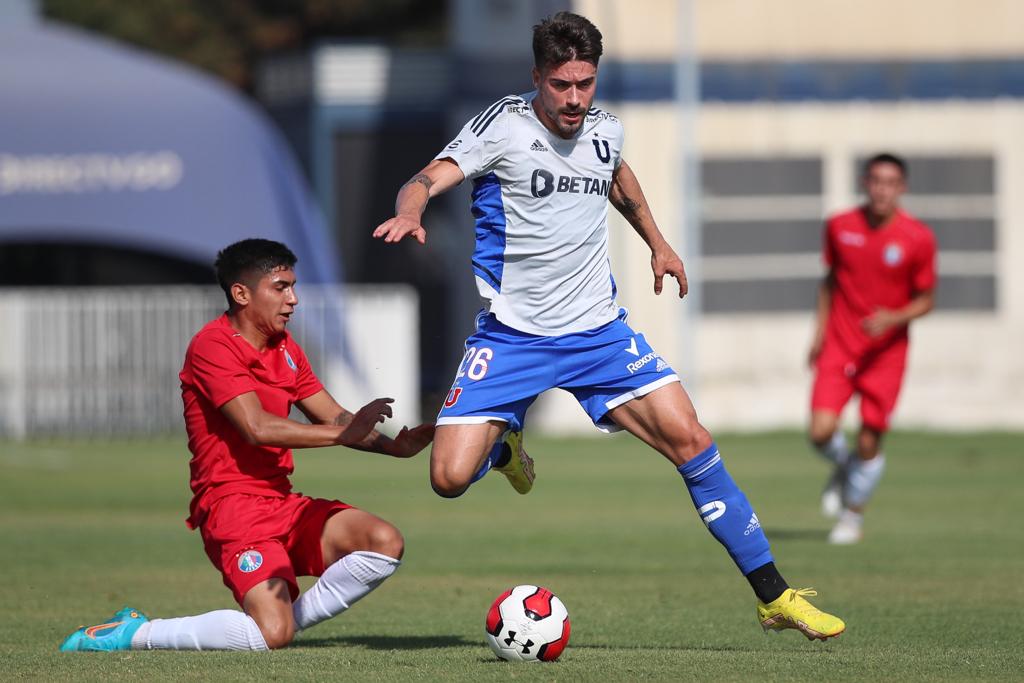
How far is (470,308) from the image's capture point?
1182 inches

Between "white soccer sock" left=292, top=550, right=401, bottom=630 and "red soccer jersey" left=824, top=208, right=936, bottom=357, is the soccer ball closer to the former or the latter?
"white soccer sock" left=292, top=550, right=401, bottom=630

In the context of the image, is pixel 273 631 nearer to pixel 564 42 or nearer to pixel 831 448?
pixel 564 42

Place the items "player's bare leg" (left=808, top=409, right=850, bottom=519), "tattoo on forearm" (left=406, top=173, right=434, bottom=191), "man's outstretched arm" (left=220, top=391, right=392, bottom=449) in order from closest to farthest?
"tattoo on forearm" (left=406, top=173, right=434, bottom=191), "man's outstretched arm" (left=220, top=391, right=392, bottom=449), "player's bare leg" (left=808, top=409, right=850, bottom=519)

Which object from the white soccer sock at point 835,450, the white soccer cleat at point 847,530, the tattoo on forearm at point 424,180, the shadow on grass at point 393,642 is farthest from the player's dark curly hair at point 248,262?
the white soccer sock at point 835,450

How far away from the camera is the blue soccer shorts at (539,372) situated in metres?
8.07

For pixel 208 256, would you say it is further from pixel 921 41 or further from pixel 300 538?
pixel 300 538

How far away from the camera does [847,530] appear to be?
43.3 ft

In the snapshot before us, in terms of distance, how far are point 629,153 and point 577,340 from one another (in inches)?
758

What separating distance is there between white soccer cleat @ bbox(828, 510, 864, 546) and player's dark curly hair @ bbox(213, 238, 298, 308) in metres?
6.04

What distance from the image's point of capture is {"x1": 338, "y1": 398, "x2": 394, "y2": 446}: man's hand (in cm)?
779

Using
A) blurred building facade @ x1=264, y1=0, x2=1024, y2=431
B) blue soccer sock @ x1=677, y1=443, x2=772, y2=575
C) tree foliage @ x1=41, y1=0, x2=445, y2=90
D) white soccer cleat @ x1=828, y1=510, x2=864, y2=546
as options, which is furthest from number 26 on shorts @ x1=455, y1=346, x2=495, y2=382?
tree foliage @ x1=41, y1=0, x2=445, y2=90

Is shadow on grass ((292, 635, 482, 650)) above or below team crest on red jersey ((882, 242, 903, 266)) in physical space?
below

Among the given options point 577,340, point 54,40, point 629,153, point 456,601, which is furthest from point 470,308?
point 577,340

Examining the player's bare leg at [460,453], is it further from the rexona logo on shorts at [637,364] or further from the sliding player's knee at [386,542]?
the rexona logo on shorts at [637,364]
